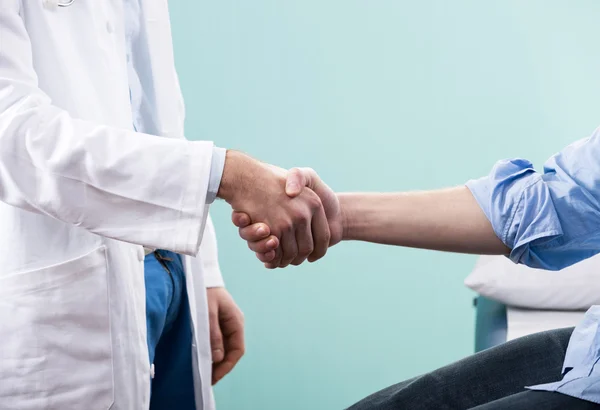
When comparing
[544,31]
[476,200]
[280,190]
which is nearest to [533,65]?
[544,31]

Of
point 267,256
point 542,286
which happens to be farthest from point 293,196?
point 542,286

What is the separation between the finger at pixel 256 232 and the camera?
1451 millimetres

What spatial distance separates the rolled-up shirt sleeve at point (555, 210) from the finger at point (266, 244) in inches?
14.9

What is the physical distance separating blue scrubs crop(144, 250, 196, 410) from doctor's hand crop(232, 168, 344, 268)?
23 cm

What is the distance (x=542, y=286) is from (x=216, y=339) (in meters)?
0.93

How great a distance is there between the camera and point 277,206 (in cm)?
144

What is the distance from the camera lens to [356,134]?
2.90 m

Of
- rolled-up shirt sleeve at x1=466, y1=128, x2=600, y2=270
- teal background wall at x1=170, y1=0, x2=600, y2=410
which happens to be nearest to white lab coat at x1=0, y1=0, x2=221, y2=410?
rolled-up shirt sleeve at x1=466, y1=128, x2=600, y2=270

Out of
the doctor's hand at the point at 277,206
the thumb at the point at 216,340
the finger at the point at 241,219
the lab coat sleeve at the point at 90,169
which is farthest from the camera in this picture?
the thumb at the point at 216,340

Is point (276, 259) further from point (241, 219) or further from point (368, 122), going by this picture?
point (368, 122)

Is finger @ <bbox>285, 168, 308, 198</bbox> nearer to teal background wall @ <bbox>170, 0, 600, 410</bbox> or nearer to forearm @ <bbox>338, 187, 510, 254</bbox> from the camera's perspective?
forearm @ <bbox>338, 187, 510, 254</bbox>

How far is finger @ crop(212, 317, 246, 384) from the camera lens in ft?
6.23

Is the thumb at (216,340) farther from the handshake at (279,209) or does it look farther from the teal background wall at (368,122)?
the teal background wall at (368,122)

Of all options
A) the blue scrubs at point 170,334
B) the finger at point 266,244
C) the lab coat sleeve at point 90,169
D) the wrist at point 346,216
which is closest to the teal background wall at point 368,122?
the blue scrubs at point 170,334
